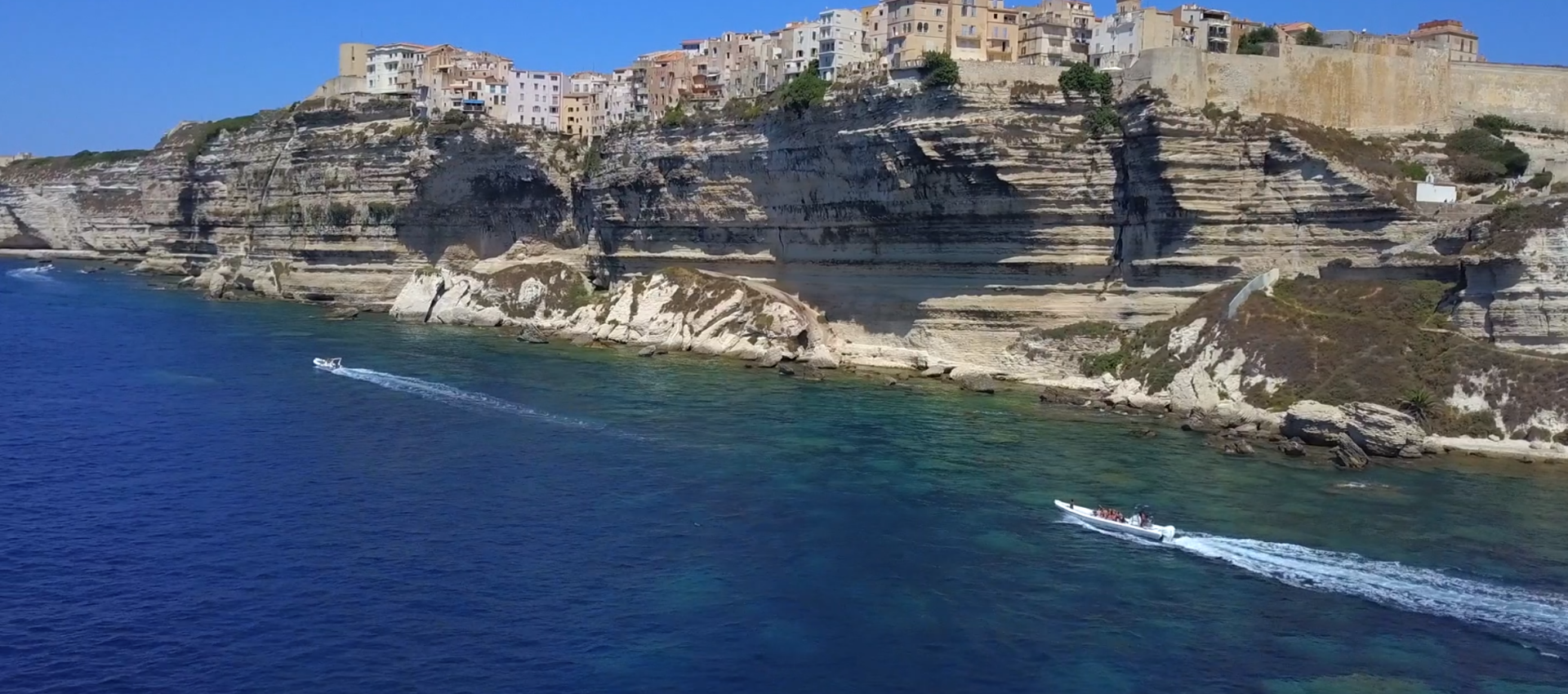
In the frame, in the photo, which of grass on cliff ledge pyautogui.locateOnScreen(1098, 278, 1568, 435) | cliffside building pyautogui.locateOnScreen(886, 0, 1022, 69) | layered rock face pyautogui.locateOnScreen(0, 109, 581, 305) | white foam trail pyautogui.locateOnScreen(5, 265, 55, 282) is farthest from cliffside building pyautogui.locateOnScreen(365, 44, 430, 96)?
grass on cliff ledge pyautogui.locateOnScreen(1098, 278, 1568, 435)

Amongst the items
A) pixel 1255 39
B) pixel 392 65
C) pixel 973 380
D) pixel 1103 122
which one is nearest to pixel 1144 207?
pixel 1103 122

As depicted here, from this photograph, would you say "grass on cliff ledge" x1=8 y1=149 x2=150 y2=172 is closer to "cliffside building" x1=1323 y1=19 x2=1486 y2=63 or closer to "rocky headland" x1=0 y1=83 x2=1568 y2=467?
"rocky headland" x1=0 y1=83 x2=1568 y2=467

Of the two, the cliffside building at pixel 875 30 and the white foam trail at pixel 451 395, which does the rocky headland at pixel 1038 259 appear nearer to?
the cliffside building at pixel 875 30

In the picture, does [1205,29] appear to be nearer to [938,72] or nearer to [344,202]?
[938,72]

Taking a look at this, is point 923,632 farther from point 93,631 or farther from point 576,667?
point 93,631

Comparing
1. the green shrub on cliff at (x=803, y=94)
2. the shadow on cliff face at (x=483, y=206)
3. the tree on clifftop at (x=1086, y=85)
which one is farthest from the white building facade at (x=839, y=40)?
the tree on clifftop at (x=1086, y=85)

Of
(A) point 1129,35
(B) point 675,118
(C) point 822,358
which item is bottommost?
(C) point 822,358
